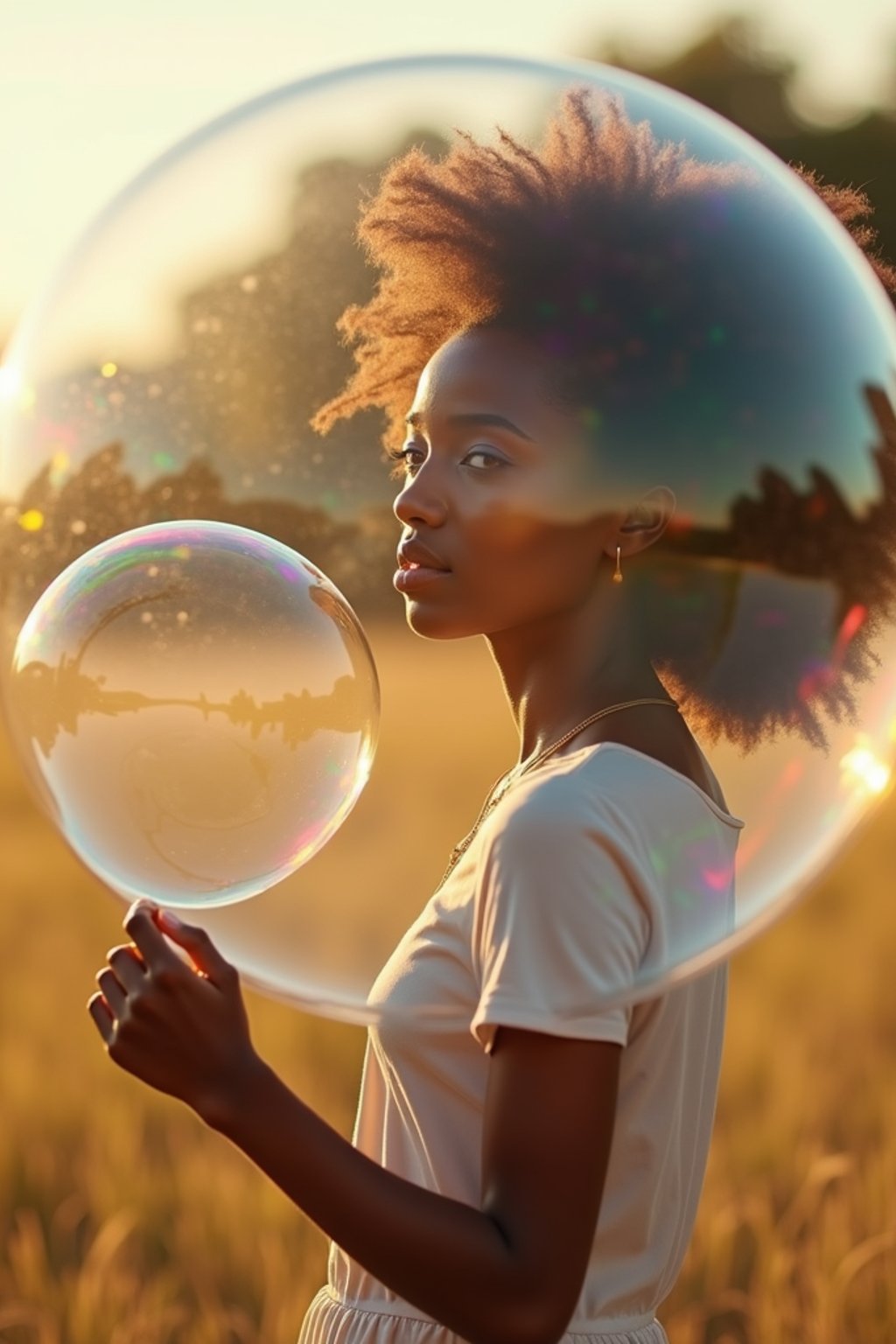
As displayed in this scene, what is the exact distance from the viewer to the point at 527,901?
183 cm

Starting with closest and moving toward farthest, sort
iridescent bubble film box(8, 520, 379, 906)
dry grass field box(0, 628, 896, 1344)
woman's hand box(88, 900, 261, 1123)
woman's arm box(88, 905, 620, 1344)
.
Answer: woman's arm box(88, 905, 620, 1344), woman's hand box(88, 900, 261, 1123), iridescent bubble film box(8, 520, 379, 906), dry grass field box(0, 628, 896, 1344)

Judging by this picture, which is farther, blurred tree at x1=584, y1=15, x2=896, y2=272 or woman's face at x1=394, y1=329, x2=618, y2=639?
blurred tree at x1=584, y1=15, x2=896, y2=272

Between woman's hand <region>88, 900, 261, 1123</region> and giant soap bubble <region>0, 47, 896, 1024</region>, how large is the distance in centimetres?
20

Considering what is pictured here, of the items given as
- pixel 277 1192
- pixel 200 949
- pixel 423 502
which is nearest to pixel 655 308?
pixel 423 502

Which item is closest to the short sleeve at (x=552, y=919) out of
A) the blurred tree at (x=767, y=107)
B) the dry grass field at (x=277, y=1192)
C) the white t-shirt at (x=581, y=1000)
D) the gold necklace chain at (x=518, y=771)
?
the white t-shirt at (x=581, y=1000)

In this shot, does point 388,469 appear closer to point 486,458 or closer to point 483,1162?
point 486,458

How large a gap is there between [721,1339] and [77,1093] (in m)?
2.33

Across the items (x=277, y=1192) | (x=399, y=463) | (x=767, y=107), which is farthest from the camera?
(x=767, y=107)

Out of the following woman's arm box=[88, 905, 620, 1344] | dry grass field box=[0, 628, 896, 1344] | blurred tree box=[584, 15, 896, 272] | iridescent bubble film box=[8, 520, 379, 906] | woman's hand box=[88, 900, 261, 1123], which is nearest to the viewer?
woman's arm box=[88, 905, 620, 1344]

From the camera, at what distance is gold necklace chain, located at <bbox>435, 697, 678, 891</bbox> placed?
203cm

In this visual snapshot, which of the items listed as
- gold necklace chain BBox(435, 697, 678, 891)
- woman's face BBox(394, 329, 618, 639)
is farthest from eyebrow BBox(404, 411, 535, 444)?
gold necklace chain BBox(435, 697, 678, 891)

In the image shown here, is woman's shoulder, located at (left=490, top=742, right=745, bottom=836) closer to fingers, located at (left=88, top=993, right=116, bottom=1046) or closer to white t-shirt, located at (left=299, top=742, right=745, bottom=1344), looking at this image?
white t-shirt, located at (left=299, top=742, right=745, bottom=1344)

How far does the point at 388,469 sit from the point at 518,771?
1.67 feet

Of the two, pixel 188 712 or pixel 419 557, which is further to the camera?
pixel 188 712
